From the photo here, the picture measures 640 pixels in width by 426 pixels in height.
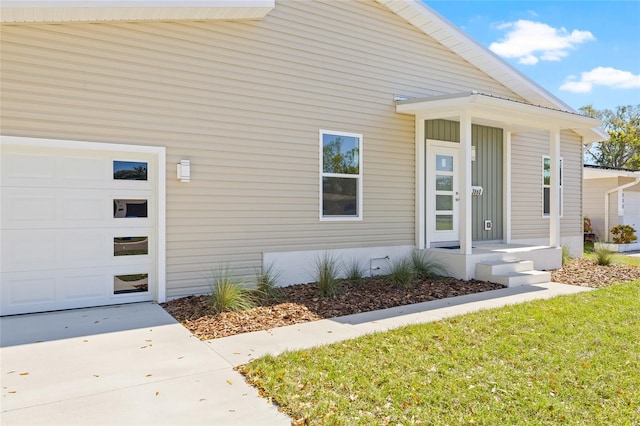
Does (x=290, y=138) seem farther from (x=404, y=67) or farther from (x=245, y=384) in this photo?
(x=245, y=384)

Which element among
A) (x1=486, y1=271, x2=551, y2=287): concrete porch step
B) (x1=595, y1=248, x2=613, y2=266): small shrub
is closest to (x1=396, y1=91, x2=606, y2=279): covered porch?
(x1=486, y1=271, x2=551, y2=287): concrete porch step

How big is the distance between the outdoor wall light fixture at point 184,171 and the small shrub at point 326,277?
101 inches

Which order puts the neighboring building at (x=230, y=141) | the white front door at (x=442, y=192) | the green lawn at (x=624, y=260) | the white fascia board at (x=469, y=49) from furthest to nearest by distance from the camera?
1. the green lawn at (x=624, y=260)
2. the white front door at (x=442, y=192)
3. the white fascia board at (x=469, y=49)
4. the neighboring building at (x=230, y=141)

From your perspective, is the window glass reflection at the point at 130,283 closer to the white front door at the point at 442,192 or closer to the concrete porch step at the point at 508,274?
the white front door at the point at 442,192

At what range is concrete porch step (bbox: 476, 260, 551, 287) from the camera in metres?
7.68

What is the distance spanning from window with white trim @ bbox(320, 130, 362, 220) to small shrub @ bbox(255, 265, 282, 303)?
135 centimetres

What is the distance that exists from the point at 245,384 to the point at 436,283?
500 centimetres

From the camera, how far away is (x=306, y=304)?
6180mm

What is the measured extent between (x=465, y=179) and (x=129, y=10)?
603cm

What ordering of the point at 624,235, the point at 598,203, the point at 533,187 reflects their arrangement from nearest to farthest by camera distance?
the point at 533,187, the point at 624,235, the point at 598,203

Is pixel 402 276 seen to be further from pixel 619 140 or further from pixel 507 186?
pixel 619 140

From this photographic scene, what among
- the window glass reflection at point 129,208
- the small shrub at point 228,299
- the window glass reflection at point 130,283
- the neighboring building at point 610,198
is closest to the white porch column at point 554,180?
the small shrub at point 228,299

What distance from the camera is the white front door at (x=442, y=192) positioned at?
9.15 meters

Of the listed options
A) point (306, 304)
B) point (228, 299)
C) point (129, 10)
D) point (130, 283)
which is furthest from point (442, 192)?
point (129, 10)
